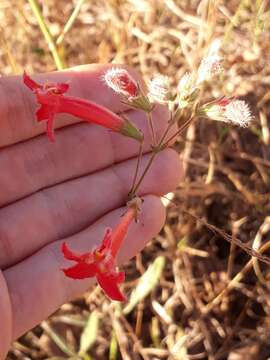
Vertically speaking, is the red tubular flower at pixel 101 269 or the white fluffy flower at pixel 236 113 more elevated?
the white fluffy flower at pixel 236 113

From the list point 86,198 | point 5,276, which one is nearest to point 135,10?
point 86,198

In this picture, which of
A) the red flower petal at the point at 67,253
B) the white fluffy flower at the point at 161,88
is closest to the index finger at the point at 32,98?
the white fluffy flower at the point at 161,88

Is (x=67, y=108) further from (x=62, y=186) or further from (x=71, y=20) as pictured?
(x=71, y=20)

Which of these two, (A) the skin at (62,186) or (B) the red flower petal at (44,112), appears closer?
(B) the red flower petal at (44,112)

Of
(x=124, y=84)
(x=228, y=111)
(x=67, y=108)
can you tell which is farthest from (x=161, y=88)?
(x=67, y=108)

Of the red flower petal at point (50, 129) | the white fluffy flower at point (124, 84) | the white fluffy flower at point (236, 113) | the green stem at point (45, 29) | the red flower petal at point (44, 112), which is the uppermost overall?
the green stem at point (45, 29)

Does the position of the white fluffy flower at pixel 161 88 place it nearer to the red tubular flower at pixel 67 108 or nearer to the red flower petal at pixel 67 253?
the red tubular flower at pixel 67 108

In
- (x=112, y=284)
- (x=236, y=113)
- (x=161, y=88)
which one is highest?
(x=161, y=88)
